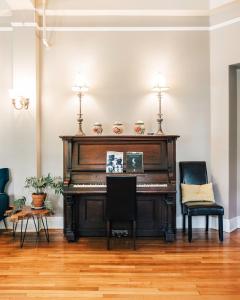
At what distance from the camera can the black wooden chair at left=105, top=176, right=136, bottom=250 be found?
3.95 metres

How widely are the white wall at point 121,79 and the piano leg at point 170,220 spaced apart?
1223 mm

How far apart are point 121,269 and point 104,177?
55.3 inches

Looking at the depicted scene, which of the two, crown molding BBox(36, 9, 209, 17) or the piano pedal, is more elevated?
crown molding BBox(36, 9, 209, 17)

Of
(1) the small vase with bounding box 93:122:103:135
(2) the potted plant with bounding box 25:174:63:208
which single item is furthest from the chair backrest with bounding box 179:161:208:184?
(2) the potted plant with bounding box 25:174:63:208

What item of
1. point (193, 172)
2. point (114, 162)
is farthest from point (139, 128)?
point (193, 172)

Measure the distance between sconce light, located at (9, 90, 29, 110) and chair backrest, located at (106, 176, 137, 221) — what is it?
71.8 inches

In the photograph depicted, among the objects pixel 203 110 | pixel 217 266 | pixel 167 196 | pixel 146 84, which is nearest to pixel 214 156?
pixel 203 110

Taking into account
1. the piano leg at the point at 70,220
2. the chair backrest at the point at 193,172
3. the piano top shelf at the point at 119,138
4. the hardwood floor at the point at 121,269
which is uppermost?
the piano top shelf at the point at 119,138

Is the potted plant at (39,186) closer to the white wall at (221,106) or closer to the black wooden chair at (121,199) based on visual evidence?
the black wooden chair at (121,199)

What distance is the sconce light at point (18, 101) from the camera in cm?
467

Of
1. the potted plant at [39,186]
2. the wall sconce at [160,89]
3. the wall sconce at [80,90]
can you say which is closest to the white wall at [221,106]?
the wall sconce at [160,89]

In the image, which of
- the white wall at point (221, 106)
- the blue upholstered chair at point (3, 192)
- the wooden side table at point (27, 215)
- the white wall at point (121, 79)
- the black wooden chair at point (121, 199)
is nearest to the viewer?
the black wooden chair at point (121, 199)

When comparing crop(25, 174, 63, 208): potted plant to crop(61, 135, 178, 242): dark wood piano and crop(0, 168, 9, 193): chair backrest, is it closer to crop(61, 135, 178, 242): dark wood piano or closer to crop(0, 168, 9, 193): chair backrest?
crop(61, 135, 178, 242): dark wood piano

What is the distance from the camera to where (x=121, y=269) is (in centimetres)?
336
